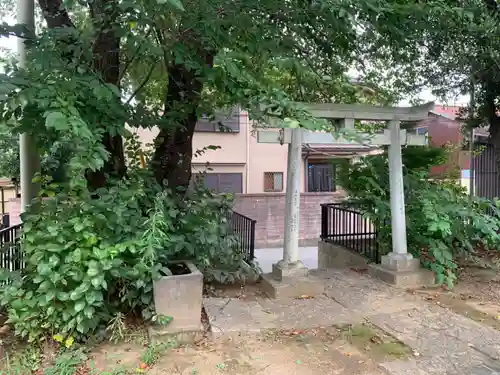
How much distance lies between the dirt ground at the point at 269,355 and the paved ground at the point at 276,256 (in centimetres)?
555

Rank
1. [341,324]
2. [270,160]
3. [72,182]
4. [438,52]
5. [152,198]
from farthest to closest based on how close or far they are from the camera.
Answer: [270,160] → [438,52] → [152,198] → [341,324] → [72,182]

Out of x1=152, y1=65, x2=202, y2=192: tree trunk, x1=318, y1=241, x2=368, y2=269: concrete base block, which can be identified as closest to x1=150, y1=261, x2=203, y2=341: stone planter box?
x1=152, y1=65, x2=202, y2=192: tree trunk

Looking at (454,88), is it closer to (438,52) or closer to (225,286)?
(438,52)

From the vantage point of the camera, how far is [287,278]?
462 centimetres

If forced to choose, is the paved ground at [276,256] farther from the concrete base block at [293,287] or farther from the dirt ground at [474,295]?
the concrete base block at [293,287]

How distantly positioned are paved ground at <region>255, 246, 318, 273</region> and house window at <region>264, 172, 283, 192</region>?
3.58 metres

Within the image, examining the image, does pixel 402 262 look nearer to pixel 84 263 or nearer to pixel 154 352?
pixel 154 352

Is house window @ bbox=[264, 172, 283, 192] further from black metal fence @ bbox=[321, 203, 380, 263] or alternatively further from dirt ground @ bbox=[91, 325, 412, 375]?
dirt ground @ bbox=[91, 325, 412, 375]

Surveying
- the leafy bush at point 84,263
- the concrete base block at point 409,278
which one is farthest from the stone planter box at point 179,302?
the concrete base block at point 409,278

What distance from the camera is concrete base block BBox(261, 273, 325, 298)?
4.48 m

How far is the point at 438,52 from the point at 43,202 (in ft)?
20.0

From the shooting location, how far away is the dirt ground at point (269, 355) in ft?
9.70

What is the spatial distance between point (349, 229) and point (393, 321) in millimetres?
3388

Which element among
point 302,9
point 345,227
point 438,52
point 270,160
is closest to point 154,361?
point 302,9
